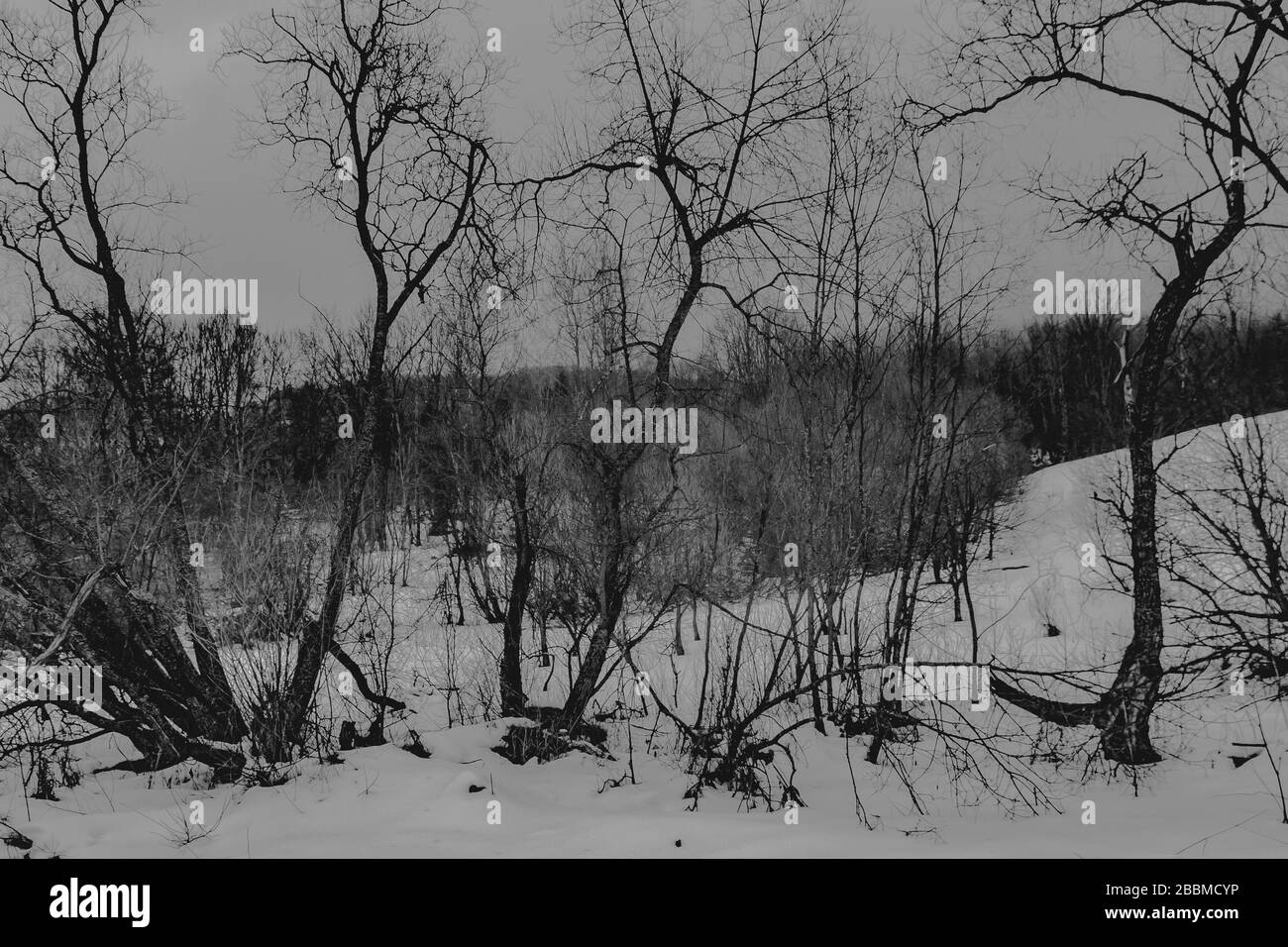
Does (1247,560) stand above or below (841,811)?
above

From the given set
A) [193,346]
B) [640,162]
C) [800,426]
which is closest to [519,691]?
[640,162]

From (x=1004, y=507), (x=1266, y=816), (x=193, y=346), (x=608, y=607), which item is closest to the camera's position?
(x=1266, y=816)

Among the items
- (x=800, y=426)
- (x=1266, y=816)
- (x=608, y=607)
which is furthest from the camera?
(x=800, y=426)

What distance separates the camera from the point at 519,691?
1230 centimetres

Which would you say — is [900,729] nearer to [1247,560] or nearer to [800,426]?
[1247,560]

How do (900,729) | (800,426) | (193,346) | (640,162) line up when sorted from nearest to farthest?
(640,162) → (900,729) → (800,426) → (193,346)

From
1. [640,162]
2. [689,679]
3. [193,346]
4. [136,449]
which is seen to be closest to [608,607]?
[640,162]

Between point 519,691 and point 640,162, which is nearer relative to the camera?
point 640,162

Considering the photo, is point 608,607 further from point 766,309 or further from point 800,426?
point 800,426

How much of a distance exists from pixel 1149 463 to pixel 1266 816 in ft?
13.8

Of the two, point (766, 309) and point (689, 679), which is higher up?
point (766, 309)

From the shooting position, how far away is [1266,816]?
8359 mm

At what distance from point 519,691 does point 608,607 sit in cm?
250

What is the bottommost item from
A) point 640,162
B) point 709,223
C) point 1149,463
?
point 1149,463
